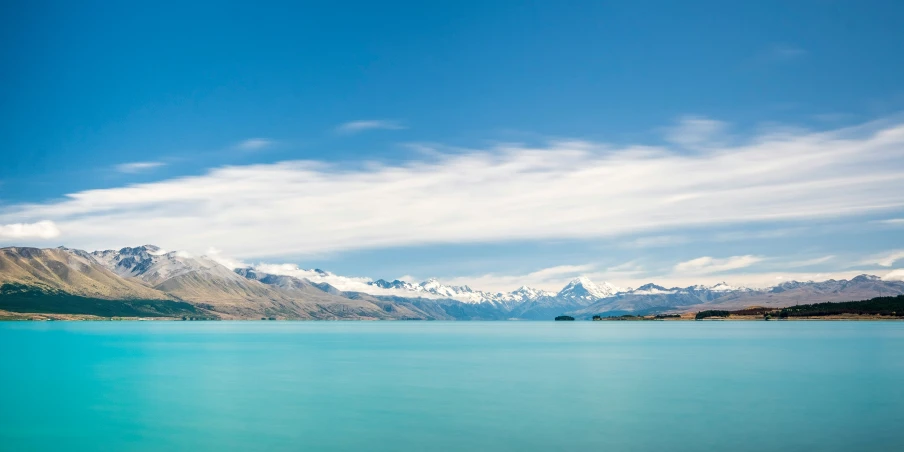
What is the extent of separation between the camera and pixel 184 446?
35094 mm

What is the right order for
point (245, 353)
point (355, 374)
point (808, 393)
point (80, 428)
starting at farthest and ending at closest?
point (245, 353)
point (355, 374)
point (808, 393)
point (80, 428)

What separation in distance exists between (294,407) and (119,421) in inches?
452

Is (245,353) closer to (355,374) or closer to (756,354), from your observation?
(355,374)

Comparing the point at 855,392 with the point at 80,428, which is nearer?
the point at 80,428

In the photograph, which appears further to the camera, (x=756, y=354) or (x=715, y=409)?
(x=756, y=354)

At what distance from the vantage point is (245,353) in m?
107

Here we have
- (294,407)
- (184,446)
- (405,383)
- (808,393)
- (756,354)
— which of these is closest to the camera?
(184,446)

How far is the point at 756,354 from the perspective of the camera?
95.5m

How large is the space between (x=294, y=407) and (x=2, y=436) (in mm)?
17700

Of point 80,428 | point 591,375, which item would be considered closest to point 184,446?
point 80,428

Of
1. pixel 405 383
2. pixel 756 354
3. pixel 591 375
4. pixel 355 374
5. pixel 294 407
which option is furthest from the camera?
pixel 756 354

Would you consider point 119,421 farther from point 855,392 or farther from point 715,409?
point 855,392

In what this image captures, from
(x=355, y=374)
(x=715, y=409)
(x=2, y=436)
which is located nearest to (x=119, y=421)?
(x=2, y=436)

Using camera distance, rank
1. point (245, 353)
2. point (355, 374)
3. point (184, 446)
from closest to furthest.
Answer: point (184, 446) → point (355, 374) → point (245, 353)
